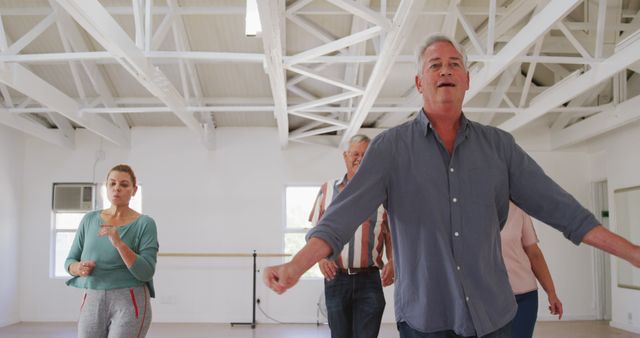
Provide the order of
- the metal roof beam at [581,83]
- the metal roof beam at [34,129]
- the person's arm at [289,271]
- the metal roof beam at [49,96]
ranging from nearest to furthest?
the person's arm at [289,271] < the metal roof beam at [581,83] < the metal roof beam at [49,96] < the metal roof beam at [34,129]

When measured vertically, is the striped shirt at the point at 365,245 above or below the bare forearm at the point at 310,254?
below

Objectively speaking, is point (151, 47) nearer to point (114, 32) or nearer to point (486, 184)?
point (114, 32)

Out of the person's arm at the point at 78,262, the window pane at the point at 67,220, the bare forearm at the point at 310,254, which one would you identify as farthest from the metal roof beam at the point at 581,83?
the window pane at the point at 67,220

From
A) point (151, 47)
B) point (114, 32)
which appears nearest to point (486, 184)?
point (114, 32)

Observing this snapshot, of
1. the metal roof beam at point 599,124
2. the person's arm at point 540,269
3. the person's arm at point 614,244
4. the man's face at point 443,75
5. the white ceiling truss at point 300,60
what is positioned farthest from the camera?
the metal roof beam at point 599,124

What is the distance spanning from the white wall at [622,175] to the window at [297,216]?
13.8 feet

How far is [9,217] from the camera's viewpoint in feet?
31.2

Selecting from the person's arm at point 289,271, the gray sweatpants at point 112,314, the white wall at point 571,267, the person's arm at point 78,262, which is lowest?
the white wall at point 571,267

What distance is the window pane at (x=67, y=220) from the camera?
999 centimetres

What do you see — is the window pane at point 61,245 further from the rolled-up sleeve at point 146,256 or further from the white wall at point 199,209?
the rolled-up sleeve at point 146,256

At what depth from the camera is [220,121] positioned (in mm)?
9992

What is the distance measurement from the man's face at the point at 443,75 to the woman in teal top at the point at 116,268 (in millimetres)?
1656

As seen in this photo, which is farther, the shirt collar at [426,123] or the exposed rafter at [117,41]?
the exposed rafter at [117,41]

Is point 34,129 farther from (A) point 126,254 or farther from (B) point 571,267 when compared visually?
(B) point 571,267
